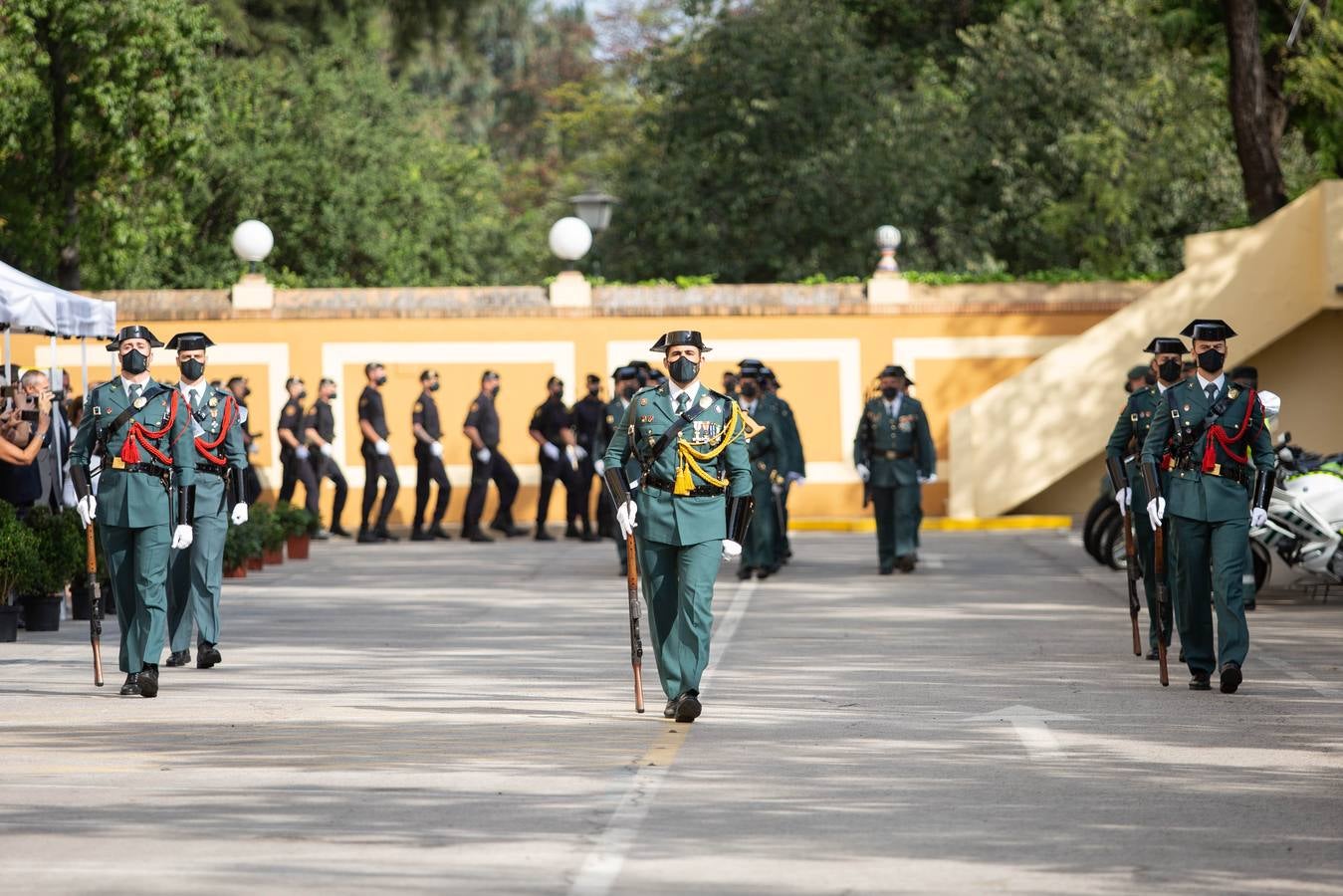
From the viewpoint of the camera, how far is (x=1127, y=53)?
42188 millimetres

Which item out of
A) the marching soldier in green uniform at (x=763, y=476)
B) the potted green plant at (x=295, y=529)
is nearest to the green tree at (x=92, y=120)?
the potted green plant at (x=295, y=529)

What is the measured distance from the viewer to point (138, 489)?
525 inches

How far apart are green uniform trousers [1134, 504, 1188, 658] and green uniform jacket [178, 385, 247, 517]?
5.70 metres

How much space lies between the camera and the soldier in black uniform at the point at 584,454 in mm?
28516

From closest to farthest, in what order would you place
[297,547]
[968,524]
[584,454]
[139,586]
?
[139,586], [297,547], [584,454], [968,524]

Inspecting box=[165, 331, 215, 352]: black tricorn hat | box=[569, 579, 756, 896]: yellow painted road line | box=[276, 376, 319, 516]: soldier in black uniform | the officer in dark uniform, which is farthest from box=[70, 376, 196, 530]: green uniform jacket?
the officer in dark uniform

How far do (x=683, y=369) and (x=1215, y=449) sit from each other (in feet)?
10.5

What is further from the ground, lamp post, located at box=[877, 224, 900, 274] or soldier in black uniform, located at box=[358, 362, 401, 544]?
lamp post, located at box=[877, 224, 900, 274]

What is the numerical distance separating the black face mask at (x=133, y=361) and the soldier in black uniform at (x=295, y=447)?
14769mm

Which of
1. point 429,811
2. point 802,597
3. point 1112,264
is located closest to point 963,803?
point 429,811

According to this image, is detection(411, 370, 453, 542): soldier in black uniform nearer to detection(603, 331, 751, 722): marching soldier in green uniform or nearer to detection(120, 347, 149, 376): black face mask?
detection(120, 347, 149, 376): black face mask

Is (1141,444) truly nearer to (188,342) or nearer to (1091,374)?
(188,342)

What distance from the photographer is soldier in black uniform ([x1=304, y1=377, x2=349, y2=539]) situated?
2872 cm

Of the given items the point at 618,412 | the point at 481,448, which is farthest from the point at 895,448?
the point at 481,448
